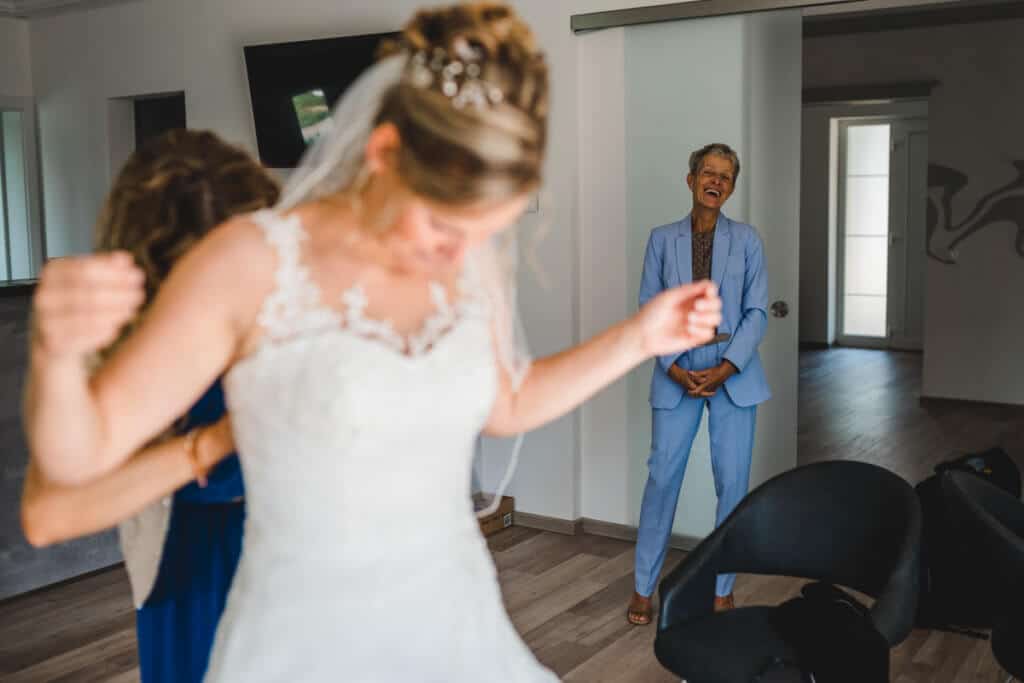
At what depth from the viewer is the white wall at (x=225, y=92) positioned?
5.07m

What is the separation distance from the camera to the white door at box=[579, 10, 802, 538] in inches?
184

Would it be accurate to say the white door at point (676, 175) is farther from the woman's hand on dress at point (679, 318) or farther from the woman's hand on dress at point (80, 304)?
the woman's hand on dress at point (80, 304)

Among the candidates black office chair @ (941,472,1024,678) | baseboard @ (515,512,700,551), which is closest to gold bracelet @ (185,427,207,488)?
black office chair @ (941,472,1024,678)

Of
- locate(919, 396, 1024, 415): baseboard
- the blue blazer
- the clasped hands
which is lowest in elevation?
locate(919, 396, 1024, 415): baseboard

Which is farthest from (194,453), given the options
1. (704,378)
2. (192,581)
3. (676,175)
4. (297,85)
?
(297,85)

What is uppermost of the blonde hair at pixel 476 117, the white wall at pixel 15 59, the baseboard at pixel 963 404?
the white wall at pixel 15 59

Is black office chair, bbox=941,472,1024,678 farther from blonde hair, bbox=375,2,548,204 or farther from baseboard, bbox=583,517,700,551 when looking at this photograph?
baseboard, bbox=583,517,700,551

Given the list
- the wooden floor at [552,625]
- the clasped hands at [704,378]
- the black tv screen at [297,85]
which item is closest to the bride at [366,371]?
the wooden floor at [552,625]

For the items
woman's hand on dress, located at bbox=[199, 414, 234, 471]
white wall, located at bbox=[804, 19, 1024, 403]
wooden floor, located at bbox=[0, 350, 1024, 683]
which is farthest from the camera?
white wall, located at bbox=[804, 19, 1024, 403]

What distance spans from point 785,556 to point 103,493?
1918 millimetres

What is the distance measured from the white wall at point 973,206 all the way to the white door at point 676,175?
150 inches

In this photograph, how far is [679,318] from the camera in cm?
155

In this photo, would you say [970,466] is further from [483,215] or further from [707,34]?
[483,215]

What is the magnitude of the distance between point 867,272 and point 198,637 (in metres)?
10.5
